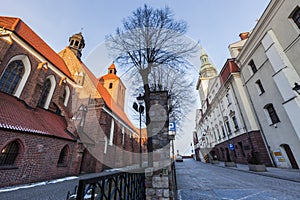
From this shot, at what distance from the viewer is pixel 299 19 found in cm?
979

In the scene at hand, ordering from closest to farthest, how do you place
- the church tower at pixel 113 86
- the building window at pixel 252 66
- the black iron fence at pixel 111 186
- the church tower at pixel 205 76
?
1. the black iron fence at pixel 111 186
2. the building window at pixel 252 66
3. the church tower at pixel 113 86
4. the church tower at pixel 205 76

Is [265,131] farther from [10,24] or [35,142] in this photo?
[10,24]

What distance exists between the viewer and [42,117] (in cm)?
1096

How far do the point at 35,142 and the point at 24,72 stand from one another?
6.45 meters

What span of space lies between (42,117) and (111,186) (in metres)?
11.8

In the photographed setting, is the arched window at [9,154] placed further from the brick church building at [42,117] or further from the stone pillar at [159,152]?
the stone pillar at [159,152]

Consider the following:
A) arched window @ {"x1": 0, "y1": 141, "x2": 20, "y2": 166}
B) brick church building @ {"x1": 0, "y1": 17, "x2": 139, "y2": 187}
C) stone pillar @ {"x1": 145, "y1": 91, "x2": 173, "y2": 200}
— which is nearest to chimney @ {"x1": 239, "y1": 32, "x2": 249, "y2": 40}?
brick church building @ {"x1": 0, "y1": 17, "x2": 139, "y2": 187}

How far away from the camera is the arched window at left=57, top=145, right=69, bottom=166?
10739mm

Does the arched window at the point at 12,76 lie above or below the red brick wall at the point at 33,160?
above

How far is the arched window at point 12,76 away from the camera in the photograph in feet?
32.6

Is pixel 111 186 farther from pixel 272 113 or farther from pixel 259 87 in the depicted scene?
pixel 259 87

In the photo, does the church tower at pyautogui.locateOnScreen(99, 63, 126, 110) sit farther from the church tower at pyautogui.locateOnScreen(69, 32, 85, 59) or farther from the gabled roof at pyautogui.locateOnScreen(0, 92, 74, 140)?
the gabled roof at pyautogui.locateOnScreen(0, 92, 74, 140)

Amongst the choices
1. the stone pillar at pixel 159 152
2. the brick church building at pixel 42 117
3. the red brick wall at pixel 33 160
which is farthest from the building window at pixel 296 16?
the red brick wall at pixel 33 160

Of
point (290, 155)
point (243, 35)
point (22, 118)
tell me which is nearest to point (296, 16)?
point (290, 155)
